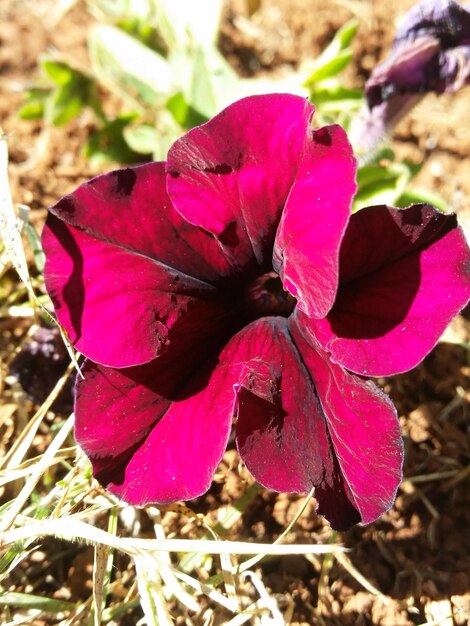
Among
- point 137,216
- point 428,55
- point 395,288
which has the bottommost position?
point 395,288

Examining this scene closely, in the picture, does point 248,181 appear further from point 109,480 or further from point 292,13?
point 292,13

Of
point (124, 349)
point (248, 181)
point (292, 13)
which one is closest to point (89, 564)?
point (124, 349)

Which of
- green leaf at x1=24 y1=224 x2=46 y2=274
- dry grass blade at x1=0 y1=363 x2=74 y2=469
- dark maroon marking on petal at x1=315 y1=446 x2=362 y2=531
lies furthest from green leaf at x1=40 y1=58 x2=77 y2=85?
dark maroon marking on petal at x1=315 y1=446 x2=362 y2=531

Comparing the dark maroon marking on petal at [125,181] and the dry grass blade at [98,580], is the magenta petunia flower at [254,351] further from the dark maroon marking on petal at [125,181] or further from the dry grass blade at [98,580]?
the dry grass blade at [98,580]

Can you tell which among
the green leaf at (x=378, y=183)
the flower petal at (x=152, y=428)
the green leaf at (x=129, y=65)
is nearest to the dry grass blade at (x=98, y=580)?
the flower petal at (x=152, y=428)

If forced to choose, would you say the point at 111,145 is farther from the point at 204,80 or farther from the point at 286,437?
the point at 286,437

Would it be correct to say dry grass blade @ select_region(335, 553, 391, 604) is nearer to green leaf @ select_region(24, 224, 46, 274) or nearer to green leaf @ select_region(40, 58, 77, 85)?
green leaf @ select_region(24, 224, 46, 274)

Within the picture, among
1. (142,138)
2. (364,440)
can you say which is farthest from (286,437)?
(142,138)
